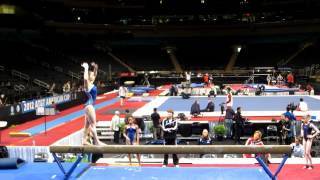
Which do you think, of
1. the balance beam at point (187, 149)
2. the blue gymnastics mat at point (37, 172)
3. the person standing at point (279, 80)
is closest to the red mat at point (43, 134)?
the blue gymnastics mat at point (37, 172)

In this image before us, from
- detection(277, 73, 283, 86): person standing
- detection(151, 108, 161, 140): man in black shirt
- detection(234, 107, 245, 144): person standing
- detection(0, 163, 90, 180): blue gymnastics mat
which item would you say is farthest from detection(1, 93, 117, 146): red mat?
detection(277, 73, 283, 86): person standing

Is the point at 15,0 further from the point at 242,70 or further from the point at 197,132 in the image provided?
the point at 197,132

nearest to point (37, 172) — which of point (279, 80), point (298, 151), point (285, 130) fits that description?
point (298, 151)

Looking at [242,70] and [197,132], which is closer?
[197,132]

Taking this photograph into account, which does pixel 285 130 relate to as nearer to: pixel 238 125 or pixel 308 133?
pixel 238 125

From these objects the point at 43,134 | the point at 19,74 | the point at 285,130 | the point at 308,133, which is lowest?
the point at 43,134

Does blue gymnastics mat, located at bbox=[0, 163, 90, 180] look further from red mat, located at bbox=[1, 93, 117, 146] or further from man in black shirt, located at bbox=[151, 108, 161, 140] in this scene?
man in black shirt, located at bbox=[151, 108, 161, 140]

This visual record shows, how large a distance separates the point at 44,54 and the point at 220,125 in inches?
1173

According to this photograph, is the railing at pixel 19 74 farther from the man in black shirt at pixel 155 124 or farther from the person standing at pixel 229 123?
the person standing at pixel 229 123

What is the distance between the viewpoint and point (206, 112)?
2148 cm

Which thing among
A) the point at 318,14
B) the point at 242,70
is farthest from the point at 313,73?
the point at 318,14

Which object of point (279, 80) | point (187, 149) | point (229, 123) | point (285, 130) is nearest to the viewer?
point (187, 149)

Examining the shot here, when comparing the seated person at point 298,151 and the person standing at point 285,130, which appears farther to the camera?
the person standing at point 285,130

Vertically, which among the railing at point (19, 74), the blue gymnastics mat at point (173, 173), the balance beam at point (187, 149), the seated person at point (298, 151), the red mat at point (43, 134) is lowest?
the seated person at point (298, 151)
